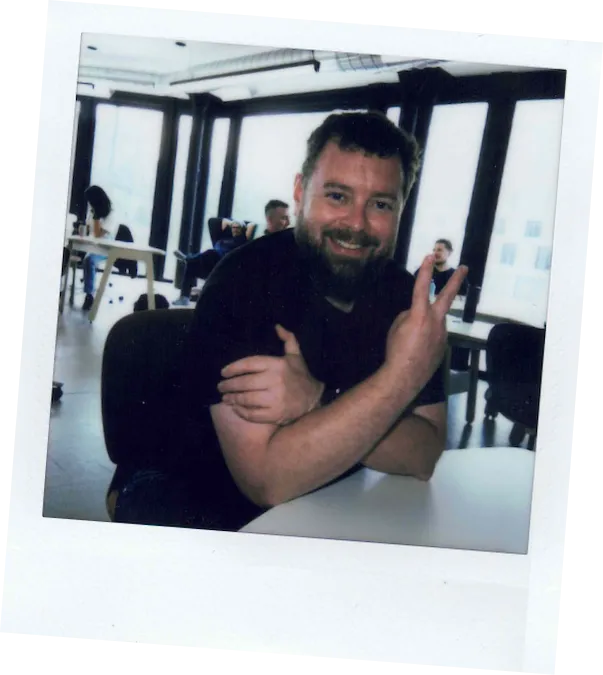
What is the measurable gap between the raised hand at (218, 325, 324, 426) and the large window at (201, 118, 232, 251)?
303 millimetres

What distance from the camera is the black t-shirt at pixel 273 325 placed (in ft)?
4.67

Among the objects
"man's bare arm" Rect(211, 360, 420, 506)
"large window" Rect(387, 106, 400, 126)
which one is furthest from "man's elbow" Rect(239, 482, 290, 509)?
"large window" Rect(387, 106, 400, 126)

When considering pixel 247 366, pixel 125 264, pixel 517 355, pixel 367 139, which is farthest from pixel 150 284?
pixel 517 355

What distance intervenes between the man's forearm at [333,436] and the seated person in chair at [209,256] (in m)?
0.42

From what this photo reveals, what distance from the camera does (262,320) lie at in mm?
1430

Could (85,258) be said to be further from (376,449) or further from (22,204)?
(376,449)

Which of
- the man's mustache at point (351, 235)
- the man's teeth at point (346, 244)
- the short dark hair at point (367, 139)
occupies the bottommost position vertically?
the man's teeth at point (346, 244)

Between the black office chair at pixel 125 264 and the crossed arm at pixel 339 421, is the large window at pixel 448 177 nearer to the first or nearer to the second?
the crossed arm at pixel 339 421

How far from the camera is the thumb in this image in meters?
1.43

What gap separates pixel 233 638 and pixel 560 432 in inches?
39.8

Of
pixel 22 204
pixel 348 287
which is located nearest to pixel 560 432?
pixel 348 287

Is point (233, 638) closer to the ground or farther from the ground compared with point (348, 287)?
closer to the ground

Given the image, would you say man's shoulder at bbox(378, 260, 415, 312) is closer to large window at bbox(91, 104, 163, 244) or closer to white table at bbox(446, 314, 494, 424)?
white table at bbox(446, 314, 494, 424)

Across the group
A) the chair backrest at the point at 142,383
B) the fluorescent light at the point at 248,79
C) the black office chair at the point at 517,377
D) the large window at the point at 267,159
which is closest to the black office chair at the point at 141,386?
the chair backrest at the point at 142,383
